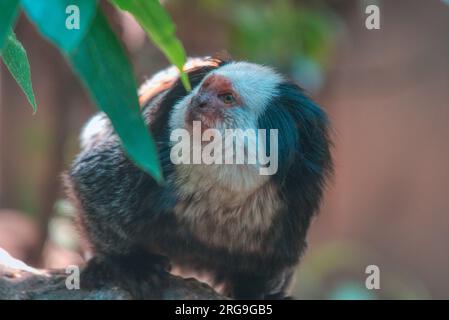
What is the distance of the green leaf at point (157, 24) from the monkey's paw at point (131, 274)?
1257 millimetres

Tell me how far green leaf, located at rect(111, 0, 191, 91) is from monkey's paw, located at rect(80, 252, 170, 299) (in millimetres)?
1257

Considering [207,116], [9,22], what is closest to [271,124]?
[207,116]

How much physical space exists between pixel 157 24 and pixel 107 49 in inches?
4.5

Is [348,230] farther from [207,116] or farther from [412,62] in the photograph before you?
[207,116]

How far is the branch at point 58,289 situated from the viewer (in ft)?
8.48

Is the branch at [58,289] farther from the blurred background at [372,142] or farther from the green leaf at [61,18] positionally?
the blurred background at [372,142]

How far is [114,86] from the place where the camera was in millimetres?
1563

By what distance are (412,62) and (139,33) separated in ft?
8.86

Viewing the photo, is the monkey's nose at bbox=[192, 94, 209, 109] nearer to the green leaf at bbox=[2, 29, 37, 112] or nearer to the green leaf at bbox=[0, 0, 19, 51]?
the green leaf at bbox=[2, 29, 37, 112]

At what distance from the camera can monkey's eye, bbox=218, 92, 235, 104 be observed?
99.1 inches

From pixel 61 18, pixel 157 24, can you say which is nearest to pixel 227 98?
pixel 157 24

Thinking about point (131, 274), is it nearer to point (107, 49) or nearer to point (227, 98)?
point (227, 98)

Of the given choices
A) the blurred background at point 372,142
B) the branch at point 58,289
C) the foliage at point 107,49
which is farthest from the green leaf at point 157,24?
the blurred background at point 372,142

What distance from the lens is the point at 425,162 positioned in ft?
21.1
